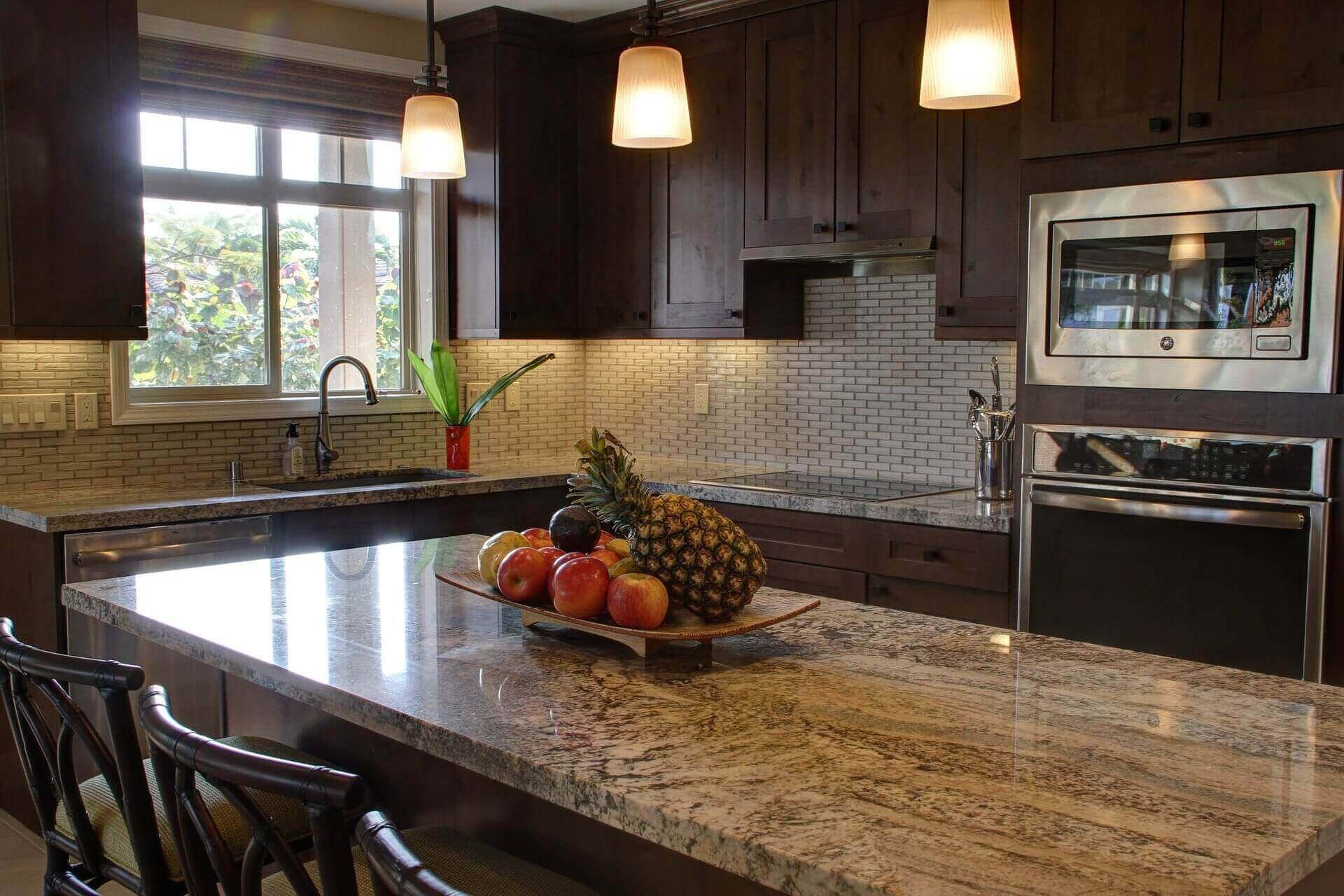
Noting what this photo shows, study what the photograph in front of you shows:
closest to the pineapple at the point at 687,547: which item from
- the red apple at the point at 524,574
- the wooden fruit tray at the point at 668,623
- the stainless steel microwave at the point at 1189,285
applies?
the wooden fruit tray at the point at 668,623

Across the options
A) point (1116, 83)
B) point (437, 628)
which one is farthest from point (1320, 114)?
point (437, 628)

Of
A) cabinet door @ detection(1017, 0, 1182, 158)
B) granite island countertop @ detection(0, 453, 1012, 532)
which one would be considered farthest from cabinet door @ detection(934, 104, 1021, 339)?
granite island countertop @ detection(0, 453, 1012, 532)

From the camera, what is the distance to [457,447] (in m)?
4.90

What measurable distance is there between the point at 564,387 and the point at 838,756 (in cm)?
416

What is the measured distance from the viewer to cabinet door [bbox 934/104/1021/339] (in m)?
3.77

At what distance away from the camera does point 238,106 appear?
175 inches

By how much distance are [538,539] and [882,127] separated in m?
2.35

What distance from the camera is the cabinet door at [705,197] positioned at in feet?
14.9

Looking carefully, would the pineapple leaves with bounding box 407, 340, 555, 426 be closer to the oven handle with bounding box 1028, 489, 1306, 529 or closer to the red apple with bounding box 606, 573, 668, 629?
the oven handle with bounding box 1028, 489, 1306, 529

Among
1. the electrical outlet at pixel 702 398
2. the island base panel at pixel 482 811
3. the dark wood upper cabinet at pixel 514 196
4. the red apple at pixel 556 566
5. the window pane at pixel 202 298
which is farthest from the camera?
the electrical outlet at pixel 702 398

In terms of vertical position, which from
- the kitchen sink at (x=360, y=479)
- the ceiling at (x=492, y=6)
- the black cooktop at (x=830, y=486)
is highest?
the ceiling at (x=492, y=6)

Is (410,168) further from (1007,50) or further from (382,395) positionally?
(382,395)

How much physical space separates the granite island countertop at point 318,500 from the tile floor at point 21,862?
0.87 m

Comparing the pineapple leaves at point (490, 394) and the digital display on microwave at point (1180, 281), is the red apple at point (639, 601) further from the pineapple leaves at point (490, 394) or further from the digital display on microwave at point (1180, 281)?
the pineapple leaves at point (490, 394)
